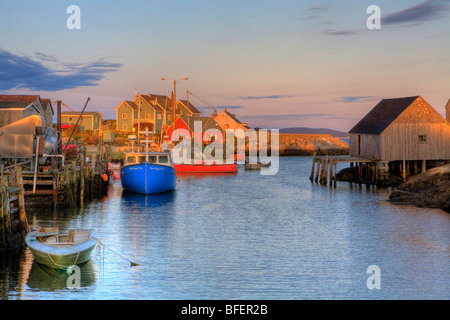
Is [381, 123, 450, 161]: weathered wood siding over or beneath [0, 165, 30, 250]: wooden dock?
over

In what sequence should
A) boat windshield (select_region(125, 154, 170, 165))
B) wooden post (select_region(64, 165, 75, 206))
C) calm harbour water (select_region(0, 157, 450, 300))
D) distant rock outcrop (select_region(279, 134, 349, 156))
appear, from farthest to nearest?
distant rock outcrop (select_region(279, 134, 349, 156)) → boat windshield (select_region(125, 154, 170, 165)) → wooden post (select_region(64, 165, 75, 206)) → calm harbour water (select_region(0, 157, 450, 300))

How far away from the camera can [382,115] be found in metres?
56.0

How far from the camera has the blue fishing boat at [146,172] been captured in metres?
47.0

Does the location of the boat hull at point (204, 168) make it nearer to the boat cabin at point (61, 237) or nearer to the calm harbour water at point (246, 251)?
the calm harbour water at point (246, 251)

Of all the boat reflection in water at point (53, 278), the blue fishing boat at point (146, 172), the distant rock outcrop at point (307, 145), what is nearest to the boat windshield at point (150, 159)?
the blue fishing boat at point (146, 172)

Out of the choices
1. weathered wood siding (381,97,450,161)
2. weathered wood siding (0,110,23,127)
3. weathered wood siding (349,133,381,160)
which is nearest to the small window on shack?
weathered wood siding (0,110,23,127)

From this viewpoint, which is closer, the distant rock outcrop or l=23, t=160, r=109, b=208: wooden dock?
l=23, t=160, r=109, b=208: wooden dock

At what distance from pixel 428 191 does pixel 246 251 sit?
21201 millimetres

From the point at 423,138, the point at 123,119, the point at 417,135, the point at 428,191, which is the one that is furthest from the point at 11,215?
the point at 123,119

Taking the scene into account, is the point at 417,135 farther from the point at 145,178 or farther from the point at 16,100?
the point at 16,100

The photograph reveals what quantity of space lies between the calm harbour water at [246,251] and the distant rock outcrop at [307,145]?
8744 cm

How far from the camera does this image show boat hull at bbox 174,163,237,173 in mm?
75312

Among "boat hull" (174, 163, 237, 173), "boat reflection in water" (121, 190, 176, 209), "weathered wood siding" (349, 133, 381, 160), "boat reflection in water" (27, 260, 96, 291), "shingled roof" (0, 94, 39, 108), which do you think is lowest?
"boat reflection in water" (27, 260, 96, 291)

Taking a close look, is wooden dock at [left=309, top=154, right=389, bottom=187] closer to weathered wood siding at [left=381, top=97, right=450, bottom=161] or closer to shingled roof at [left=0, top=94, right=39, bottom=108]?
weathered wood siding at [left=381, top=97, right=450, bottom=161]
